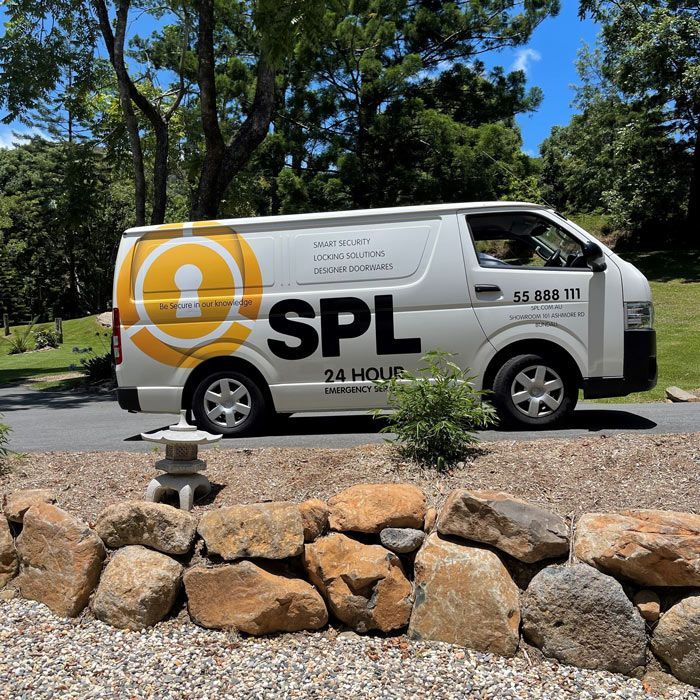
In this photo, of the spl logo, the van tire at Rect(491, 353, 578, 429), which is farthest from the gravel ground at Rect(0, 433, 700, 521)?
the spl logo

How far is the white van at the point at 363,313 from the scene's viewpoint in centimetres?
640

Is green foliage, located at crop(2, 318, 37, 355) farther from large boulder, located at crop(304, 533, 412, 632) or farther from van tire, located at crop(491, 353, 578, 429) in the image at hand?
large boulder, located at crop(304, 533, 412, 632)

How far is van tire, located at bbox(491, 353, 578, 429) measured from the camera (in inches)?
249

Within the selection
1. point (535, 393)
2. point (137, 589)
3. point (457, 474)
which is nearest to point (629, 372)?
point (535, 393)

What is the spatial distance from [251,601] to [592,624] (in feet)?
5.73

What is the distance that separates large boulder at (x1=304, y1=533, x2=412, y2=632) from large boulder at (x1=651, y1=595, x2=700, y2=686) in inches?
49.4

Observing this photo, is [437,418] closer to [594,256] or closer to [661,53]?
[594,256]

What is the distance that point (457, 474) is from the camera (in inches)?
172

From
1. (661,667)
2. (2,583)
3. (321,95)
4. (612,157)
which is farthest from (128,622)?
(612,157)

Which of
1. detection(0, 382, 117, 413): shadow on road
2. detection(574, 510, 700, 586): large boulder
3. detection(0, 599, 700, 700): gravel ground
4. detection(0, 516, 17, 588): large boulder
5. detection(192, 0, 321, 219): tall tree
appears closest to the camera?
detection(0, 599, 700, 700): gravel ground

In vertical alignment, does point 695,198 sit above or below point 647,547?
above

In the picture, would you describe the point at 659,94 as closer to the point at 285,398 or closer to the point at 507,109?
the point at 507,109

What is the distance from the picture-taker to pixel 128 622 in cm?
374

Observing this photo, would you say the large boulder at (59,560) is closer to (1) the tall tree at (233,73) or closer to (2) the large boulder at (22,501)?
(2) the large boulder at (22,501)
